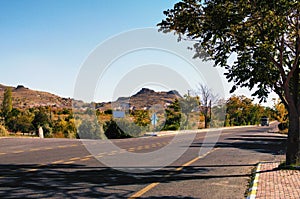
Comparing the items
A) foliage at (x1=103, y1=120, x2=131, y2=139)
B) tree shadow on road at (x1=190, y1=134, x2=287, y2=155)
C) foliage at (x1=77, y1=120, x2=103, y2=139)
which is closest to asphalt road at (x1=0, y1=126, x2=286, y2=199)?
tree shadow on road at (x1=190, y1=134, x2=287, y2=155)

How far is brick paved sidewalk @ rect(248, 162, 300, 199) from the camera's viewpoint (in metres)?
7.41

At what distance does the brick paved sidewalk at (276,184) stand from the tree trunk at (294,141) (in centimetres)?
76

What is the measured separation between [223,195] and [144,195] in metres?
1.76

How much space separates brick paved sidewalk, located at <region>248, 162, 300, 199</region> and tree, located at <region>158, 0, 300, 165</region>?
135cm

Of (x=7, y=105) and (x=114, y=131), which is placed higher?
(x=7, y=105)

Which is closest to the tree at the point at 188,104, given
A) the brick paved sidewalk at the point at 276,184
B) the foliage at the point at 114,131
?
the foliage at the point at 114,131

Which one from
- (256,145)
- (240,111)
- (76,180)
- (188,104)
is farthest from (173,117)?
(76,180)

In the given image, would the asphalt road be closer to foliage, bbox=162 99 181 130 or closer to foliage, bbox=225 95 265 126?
foliage, bbox=162 99 181 130

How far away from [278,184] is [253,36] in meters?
4.74

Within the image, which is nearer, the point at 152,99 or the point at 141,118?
the point at 141,118

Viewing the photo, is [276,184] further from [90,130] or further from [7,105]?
[7,105]

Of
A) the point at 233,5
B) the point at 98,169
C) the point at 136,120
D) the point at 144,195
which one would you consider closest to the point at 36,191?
the point at 144,195

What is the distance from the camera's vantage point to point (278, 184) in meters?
8.62

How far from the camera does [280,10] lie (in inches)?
366
